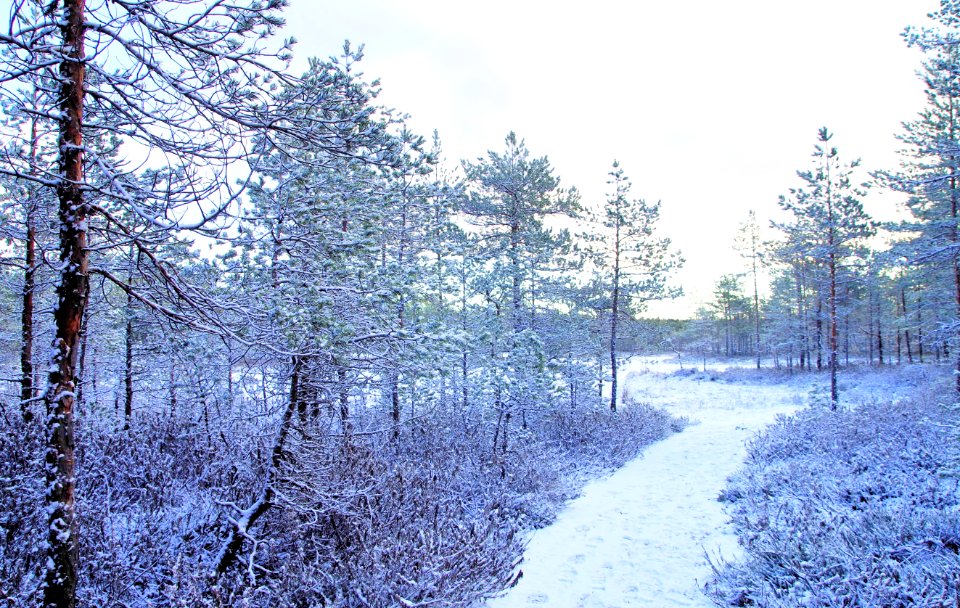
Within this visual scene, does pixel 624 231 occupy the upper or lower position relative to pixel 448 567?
upper

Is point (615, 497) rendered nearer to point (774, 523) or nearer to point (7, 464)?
point (774, 523)

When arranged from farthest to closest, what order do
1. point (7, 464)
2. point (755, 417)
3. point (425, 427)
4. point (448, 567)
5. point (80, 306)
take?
1. point (755, 417)
2. point (425, 427)
3. point (7, 464)
4. point (448, 567)
5. point (80, 306)

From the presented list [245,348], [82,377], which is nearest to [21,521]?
[245,348]

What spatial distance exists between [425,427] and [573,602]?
21.6 ft

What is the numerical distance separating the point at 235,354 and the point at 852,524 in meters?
7.58

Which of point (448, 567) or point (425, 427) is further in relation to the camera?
point (425, 427)

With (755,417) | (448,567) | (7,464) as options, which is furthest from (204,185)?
(755,417)

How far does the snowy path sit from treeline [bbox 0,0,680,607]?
608mm

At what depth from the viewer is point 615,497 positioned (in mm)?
8711

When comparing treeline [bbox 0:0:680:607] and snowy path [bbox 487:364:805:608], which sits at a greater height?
treeline [bbox 0:0:680:607]

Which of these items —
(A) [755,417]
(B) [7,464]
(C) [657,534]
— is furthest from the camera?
(A) [755,417]

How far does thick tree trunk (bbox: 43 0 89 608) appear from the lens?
2764 mm

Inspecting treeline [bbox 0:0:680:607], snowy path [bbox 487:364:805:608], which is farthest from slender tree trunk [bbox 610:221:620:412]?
Result: treeline [bbox 0:0:680:607]

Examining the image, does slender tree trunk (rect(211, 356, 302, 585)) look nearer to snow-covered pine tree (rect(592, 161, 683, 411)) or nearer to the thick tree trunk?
the thick tree trunk
